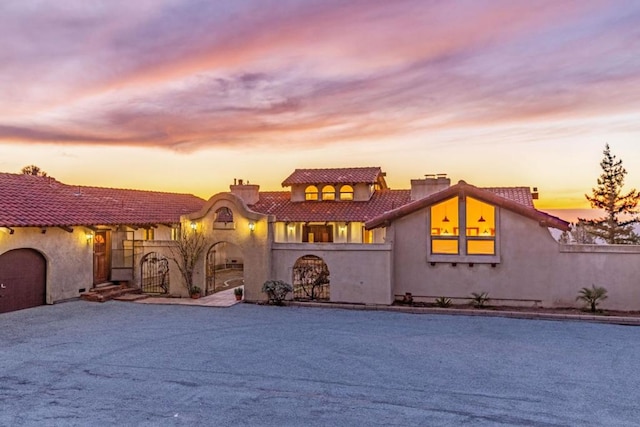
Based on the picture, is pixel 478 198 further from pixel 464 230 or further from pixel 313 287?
pixel 313 287

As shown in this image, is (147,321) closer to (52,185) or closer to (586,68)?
(52,185)

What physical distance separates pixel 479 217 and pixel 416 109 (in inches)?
366

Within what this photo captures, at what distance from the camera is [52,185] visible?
22297 millimetres

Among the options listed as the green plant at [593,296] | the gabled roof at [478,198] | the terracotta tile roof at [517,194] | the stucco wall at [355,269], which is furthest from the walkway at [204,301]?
the terracotta tile roof at [517,194]

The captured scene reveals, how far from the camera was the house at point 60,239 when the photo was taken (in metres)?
16.5

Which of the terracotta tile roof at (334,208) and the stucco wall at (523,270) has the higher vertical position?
the terracotta tile roof at (334,208)

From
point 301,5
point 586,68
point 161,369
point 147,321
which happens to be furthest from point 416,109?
point 161,369

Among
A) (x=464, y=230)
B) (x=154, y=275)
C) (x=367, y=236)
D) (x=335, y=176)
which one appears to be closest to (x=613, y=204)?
(x=367, y=236)

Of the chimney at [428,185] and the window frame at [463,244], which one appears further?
the chimney at [428,185]

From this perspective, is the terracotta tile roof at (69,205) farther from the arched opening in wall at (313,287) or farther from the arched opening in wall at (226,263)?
the arched opening in wall at (313,287)

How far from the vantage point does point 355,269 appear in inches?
693

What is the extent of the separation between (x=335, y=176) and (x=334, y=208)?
112 inches

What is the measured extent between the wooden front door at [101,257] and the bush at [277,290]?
30.5ft

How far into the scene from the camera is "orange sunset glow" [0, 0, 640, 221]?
1602cm
